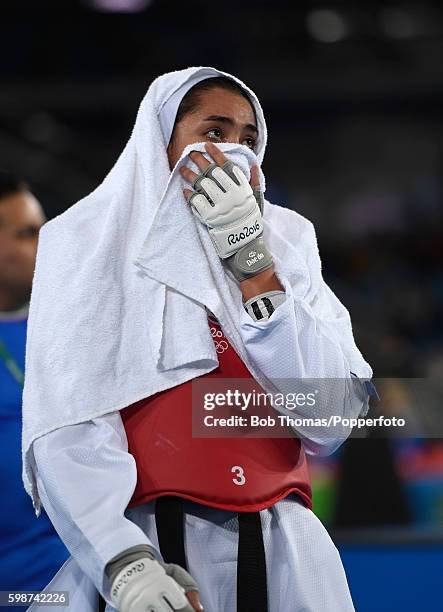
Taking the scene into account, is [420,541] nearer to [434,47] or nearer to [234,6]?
[234,6]

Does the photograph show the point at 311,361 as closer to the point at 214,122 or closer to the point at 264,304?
the point at 264,304

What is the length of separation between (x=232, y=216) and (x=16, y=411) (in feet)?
3.43

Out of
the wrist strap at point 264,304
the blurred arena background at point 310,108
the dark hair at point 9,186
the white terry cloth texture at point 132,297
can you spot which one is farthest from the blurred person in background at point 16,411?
the blurred arena background at point 310,108

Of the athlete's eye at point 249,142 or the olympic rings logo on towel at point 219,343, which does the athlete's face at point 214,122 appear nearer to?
the athlete's eye at point 249,142

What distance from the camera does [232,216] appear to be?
1.59m

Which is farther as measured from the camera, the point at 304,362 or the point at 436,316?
the point at 436,316

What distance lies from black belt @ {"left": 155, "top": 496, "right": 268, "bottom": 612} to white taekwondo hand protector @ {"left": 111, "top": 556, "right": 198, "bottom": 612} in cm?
11

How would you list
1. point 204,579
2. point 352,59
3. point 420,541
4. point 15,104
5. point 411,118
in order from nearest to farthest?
point 204,579
point 420,541
point 15,104
point 352,59
point 411,118

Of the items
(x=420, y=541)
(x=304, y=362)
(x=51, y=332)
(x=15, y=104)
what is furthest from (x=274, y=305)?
(x=15, y=104)

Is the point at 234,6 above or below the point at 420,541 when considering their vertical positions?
above

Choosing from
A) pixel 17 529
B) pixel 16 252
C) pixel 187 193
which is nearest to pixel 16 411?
pixel 17 529

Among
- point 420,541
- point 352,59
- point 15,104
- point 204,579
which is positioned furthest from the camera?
point 352,59

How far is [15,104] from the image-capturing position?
9.30m

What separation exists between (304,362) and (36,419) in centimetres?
44
